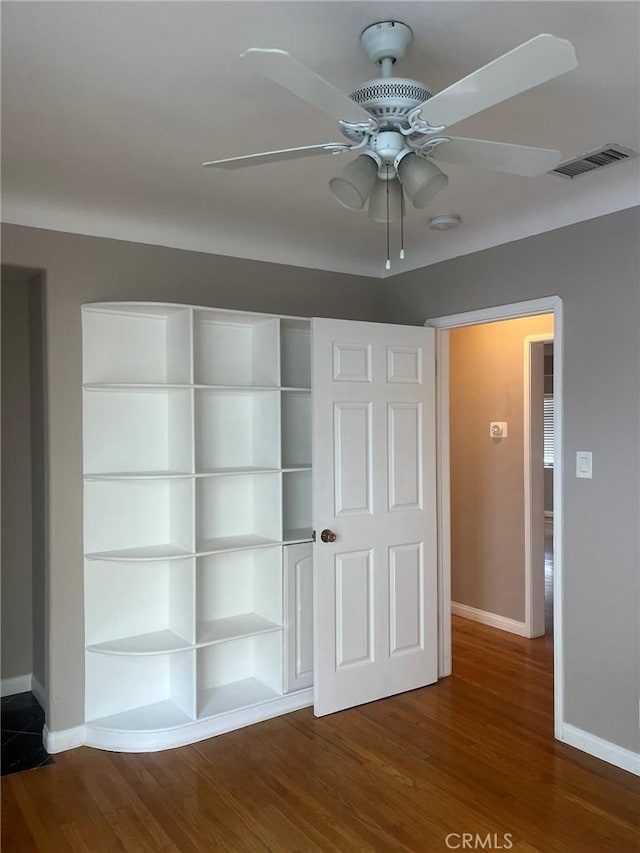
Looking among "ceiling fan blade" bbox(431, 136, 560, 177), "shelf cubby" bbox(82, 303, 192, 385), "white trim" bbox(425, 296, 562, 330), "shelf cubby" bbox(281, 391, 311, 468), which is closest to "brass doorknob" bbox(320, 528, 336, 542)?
"shelf cubby" bbox(281, 391, 311, 468)

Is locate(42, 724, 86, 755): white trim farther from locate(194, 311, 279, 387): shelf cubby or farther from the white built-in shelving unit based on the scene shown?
locate(194, 311, 279, 387): shelf cubby

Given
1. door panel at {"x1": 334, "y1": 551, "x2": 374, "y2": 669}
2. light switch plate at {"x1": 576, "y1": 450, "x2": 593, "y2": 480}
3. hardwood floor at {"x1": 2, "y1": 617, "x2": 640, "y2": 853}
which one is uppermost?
light switch plate at {"x1": 576, "y1": 450, "x2": 593, "y2": 480}

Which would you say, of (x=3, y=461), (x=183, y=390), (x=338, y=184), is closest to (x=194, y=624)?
(x=183, y=390)

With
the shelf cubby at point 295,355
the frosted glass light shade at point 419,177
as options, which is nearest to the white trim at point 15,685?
the shelf cubby at point 295,355

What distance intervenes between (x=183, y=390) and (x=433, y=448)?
4.95ft

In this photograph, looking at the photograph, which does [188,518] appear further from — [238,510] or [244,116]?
[244,116]

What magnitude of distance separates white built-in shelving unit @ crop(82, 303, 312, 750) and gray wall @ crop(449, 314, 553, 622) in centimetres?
171

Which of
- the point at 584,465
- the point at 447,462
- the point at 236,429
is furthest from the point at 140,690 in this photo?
the point at 584,465

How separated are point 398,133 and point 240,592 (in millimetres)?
2685

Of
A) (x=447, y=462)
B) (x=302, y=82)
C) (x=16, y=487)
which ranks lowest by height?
(x=16, y=487)

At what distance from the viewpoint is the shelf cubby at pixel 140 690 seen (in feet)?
10.3

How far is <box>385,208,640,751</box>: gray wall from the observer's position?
2.84 meters

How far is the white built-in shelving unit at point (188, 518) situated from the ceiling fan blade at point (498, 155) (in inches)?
67.3

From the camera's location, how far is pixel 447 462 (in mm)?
3961
